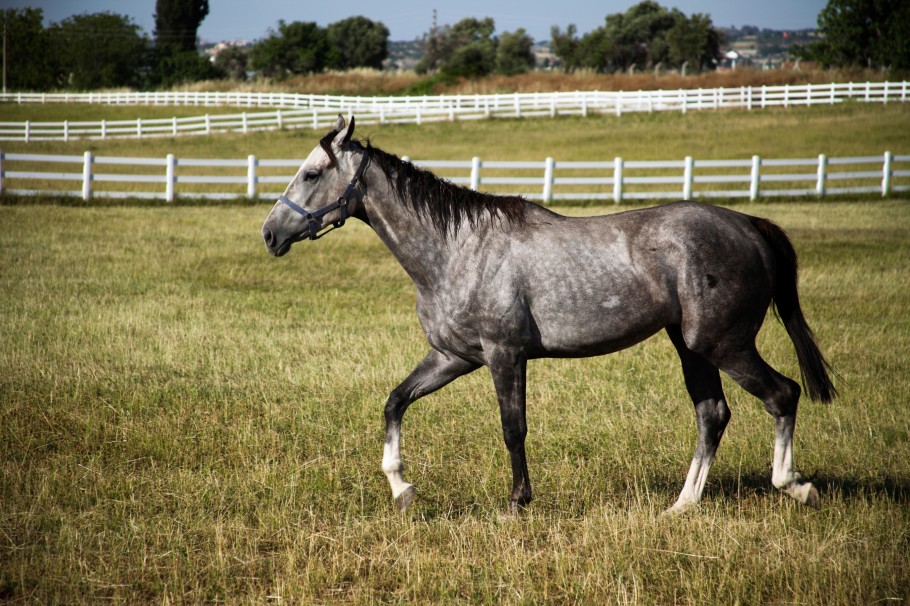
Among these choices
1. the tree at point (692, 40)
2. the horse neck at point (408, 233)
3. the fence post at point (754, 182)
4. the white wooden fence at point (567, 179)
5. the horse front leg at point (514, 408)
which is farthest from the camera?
the tree at point (692, 40)

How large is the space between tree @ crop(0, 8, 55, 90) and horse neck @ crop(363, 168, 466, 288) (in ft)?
245

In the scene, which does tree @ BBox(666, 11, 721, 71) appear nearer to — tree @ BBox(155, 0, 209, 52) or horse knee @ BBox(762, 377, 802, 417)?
tree @ BBox(155, 0, 209, 52)

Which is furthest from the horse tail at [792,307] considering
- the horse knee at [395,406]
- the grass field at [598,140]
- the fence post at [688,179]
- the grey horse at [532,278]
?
the grass field at [598,140]

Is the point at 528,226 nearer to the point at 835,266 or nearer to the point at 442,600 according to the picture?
the point at 442,600

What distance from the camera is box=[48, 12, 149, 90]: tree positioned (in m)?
78.5

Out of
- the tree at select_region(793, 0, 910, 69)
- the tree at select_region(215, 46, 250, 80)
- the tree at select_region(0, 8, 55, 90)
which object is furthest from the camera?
the tree at select_region(215, 46, 250, 80)

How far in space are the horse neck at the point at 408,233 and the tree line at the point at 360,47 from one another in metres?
67.0

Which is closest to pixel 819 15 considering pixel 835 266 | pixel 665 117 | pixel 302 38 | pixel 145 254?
pixel 665 117

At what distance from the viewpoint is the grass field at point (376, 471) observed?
4.83m

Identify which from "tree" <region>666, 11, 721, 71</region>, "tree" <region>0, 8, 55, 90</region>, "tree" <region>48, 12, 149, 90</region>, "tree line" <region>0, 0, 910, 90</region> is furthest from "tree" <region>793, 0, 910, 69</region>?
"tree" <region>0, 8, 55, 90</region>

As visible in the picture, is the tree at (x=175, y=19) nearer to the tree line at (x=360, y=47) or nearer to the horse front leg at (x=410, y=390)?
the tree line at (x=360, y=47)

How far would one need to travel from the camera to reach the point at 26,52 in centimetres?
7488

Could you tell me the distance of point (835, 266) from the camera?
1652 centimetres

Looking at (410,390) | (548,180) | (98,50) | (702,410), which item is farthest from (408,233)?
(98,50)
